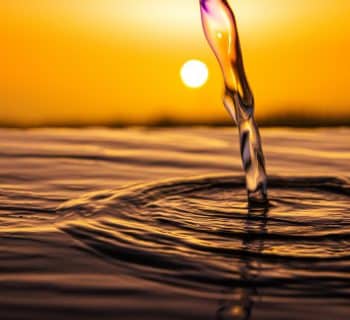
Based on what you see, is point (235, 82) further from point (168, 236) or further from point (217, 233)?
point (168, 236)

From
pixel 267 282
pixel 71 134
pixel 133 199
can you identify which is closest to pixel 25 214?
pixel 133 199

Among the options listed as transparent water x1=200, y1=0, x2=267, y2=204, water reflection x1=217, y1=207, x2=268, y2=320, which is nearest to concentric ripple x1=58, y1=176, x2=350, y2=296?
water reflection x1=217, y1=207, x2=268, y2=320

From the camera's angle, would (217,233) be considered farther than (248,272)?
Yes

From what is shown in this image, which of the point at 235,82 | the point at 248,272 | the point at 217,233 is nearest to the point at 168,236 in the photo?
the point at 217,233

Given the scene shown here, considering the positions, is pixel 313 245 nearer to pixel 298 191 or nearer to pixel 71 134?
pixel 298 191

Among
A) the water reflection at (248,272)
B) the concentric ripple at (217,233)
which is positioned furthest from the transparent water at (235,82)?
the water reflection at (248,272)

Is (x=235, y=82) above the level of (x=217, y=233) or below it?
above
